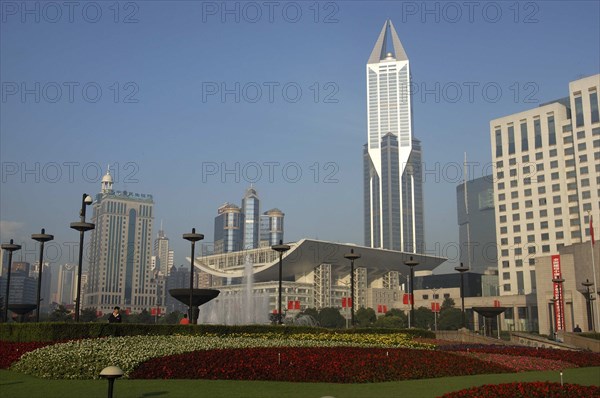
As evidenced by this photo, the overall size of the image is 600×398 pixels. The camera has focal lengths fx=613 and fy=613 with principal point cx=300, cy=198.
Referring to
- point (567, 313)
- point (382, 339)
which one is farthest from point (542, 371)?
point (567, 313)

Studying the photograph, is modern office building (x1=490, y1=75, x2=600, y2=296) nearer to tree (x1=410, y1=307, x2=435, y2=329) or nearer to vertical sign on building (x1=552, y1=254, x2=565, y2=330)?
tree (x1=410, y1=307, x2=435, y2=329)

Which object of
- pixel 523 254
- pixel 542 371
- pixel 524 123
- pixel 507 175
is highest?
pixel 524 123

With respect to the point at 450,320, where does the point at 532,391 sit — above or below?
above

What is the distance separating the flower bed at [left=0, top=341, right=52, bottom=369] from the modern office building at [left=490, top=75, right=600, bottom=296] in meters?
92.7

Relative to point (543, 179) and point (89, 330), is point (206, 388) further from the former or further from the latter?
point (543, 179)

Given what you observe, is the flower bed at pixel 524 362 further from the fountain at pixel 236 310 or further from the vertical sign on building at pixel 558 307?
the fountain at pixel 236 310

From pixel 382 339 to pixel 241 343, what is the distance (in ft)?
26.4

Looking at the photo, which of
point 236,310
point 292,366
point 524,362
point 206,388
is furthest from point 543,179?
point 206,388

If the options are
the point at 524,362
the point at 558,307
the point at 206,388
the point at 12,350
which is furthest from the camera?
the point at 558,307

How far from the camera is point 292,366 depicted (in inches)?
532

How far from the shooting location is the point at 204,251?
184 meters

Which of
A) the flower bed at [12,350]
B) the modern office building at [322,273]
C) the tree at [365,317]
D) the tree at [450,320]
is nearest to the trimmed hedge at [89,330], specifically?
the flower bed at [12,350]

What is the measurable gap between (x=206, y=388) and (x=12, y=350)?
692cm

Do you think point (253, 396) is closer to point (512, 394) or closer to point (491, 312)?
point (512, 394)
